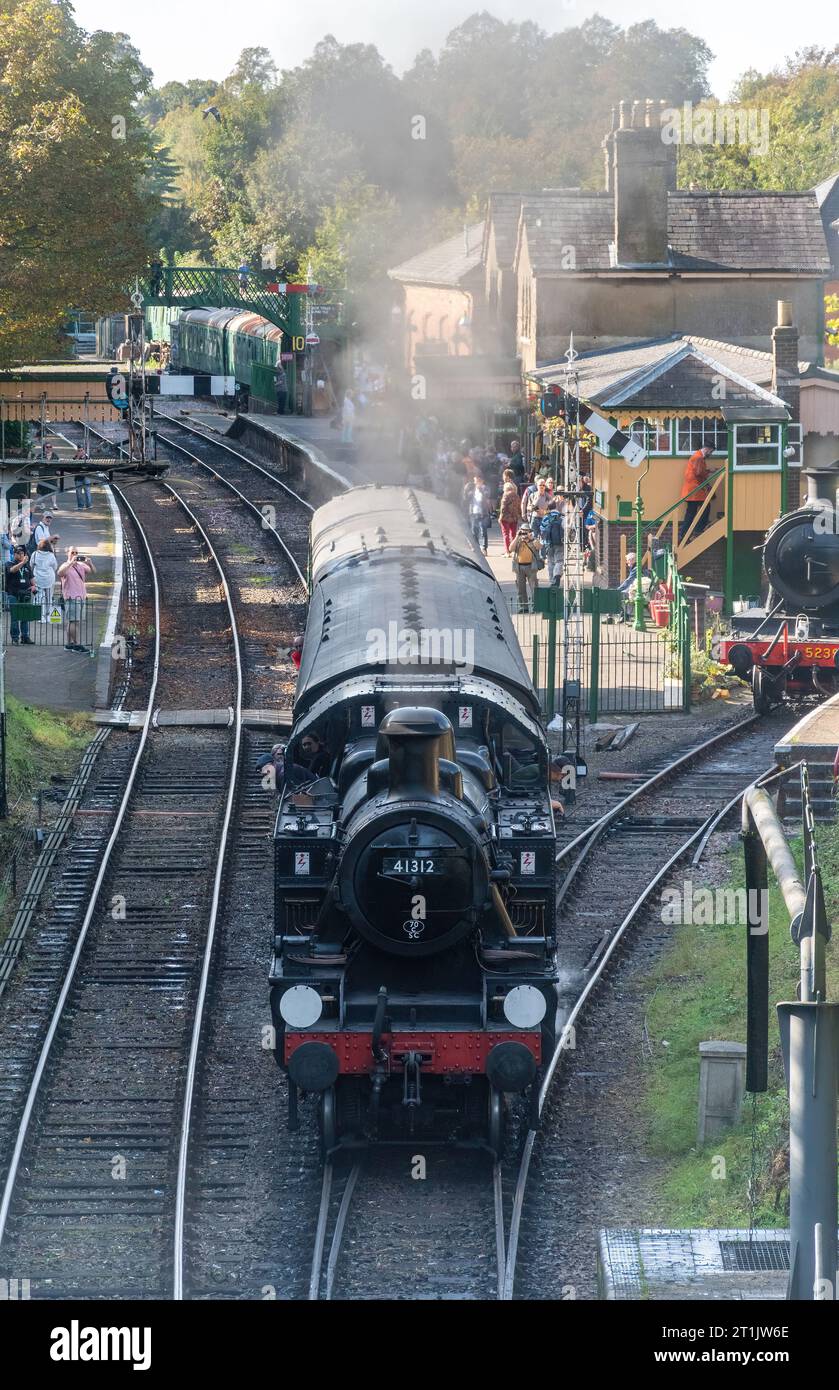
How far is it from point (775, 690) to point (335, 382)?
2963cm

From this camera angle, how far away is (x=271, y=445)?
151 ft

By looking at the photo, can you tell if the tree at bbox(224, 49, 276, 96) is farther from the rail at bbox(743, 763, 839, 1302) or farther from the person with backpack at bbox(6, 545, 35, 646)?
the rail at bbox(743, 763, 839, 1302)

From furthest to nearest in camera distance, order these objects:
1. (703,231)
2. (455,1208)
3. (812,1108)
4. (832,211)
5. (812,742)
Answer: (832,211) → (703,231) → (812,742) → (455,1208) → (812,1108)

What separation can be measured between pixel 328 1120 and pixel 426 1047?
88 cm

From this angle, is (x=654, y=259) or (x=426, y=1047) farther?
(x=654, y=259)

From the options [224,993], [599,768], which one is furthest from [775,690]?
[224,993]

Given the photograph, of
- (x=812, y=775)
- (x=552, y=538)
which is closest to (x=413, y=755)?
(x=812, y=775)

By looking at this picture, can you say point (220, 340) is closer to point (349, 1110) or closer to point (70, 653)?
point (70, 653)

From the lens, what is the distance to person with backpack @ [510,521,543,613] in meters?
27.4

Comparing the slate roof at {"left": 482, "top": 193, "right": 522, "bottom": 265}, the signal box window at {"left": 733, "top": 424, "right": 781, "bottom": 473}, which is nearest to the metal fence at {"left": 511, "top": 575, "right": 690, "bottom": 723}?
the signal box window at {"left": 733, "top": 424, "right": 781, "bottom": 473}

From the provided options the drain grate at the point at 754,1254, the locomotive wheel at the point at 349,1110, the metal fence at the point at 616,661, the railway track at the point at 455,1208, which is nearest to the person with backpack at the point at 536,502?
the metal fence at the point at 616,661

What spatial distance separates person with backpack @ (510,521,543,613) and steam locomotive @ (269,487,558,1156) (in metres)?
13.8

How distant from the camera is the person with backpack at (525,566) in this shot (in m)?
27.4

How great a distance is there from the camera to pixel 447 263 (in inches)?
2093
